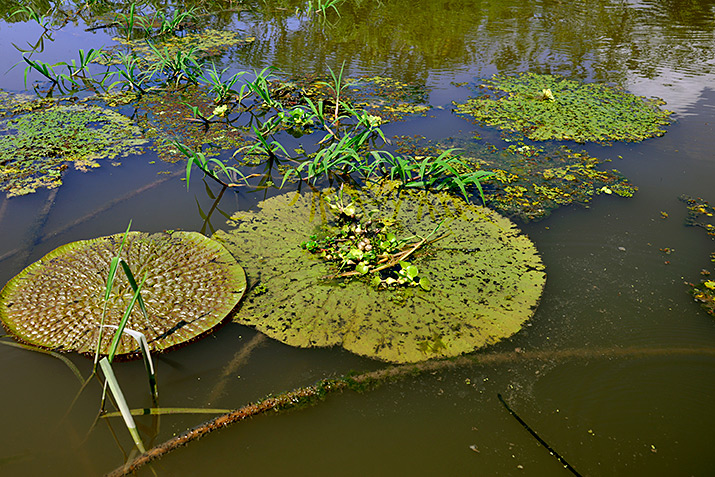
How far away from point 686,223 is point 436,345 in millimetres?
1604

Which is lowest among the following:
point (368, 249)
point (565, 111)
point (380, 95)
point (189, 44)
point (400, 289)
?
point (400, 289)

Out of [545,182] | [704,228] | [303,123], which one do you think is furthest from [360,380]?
[303,123]

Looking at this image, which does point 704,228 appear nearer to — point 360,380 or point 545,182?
point 545,182

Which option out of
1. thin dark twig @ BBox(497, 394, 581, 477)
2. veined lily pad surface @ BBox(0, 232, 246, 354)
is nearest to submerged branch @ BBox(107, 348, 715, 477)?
thin dark twig @ BBox(497, 394, 581, 477)

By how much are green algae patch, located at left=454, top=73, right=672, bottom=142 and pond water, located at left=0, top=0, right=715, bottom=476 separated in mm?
142

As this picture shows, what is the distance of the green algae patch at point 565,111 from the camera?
305cm

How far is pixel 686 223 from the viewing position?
2297 mm

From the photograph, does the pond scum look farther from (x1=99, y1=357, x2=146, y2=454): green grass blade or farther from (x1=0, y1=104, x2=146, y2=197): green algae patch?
(x1=99, y1=357, x2=146, y2=454): green grass blade

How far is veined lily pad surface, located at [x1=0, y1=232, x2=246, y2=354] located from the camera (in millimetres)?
1628

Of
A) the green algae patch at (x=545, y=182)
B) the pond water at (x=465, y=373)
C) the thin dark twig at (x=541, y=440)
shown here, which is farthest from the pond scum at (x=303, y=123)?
the thin dark twig at (x=541, y=440)

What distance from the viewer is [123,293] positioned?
173 centimetres

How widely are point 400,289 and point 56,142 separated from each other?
97.0 inches

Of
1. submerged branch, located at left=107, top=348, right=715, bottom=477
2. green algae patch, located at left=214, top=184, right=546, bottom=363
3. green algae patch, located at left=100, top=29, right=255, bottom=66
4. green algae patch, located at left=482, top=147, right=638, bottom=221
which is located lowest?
submerged branch, located at left=107, top=348, right=715, bottom=477

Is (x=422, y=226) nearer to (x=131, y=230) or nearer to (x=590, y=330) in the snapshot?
(x=590, y=330)
